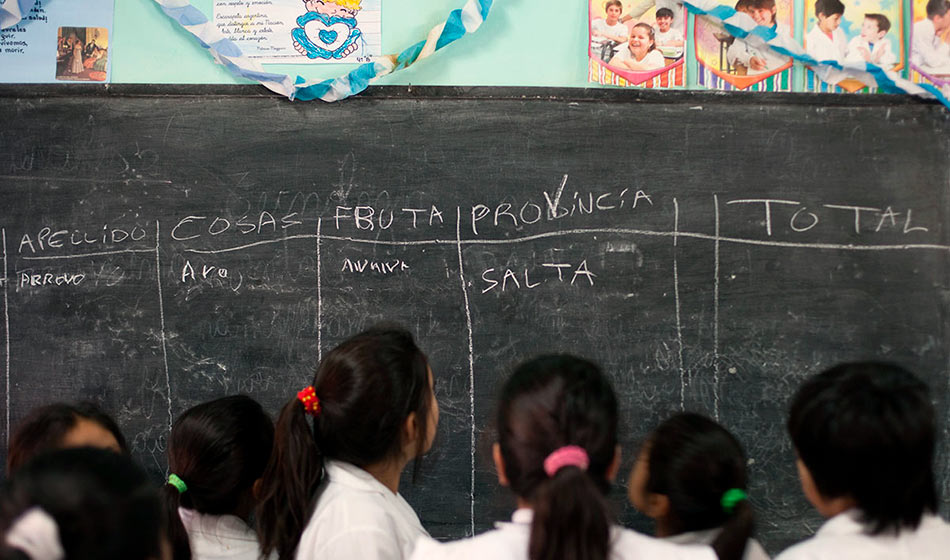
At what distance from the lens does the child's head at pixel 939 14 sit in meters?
2.40

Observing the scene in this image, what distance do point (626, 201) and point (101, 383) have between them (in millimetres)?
1667

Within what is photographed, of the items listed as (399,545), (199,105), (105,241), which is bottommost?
(399,545)

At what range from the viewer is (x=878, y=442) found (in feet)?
3.85

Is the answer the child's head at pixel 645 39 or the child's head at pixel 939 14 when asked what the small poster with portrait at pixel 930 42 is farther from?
the child's head at pixel 645 39

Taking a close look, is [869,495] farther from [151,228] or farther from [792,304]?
[151,228]

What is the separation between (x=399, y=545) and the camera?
1.42m

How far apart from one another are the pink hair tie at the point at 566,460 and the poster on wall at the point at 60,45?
200 cm

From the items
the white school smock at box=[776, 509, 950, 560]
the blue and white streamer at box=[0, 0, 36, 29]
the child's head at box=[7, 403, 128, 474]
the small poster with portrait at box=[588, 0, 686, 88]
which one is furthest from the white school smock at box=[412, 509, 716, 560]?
the blue and white streamer at box=[0, 0, 36, 29]

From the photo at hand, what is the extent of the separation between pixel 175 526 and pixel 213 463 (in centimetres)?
14

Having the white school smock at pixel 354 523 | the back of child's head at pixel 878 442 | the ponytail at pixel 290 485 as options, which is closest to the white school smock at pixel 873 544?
the back of child's head at pixel 878 442

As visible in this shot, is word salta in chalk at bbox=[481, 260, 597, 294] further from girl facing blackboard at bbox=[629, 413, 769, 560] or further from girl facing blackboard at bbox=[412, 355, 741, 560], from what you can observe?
girl facing blackboard at bbox=[412, 355, 741, 560]

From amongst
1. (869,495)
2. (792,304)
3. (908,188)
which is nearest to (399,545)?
(869,495)

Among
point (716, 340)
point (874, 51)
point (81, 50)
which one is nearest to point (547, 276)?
point (716, 340)

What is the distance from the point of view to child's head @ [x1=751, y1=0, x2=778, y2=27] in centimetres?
240
